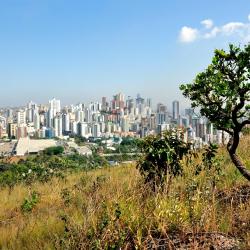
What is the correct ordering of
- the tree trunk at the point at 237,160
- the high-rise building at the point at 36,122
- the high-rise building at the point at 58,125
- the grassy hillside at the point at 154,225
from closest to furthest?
the grassy hillside at the point at 154,225 → the tree trunk at the point at 237,160 → the high-rise building at the point at 58,125 → the high-rise building at the point at 36,122

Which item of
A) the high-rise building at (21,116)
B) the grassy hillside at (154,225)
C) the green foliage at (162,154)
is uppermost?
the green foliage at (162,154)

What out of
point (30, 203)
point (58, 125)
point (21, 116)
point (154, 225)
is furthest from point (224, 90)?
point (21, 116)

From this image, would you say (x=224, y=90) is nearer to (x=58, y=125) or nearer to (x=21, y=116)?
(x=58, y=125)

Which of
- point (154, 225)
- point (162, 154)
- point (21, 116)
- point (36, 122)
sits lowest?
point (36, 122)

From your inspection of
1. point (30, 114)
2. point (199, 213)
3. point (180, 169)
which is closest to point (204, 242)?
point (199, 213)

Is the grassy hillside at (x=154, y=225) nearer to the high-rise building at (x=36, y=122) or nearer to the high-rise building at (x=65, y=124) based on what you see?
the high-rise building at (x=65, y=124)

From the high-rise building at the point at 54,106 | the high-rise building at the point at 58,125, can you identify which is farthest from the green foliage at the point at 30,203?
the high-rise building at the point at 54,106

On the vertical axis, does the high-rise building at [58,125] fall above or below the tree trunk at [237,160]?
below
